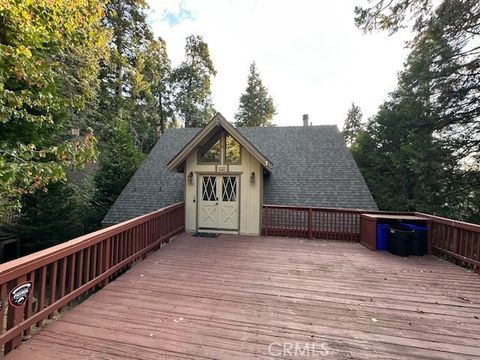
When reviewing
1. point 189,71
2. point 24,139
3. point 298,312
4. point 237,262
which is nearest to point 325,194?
point 237,262

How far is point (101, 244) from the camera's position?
3717mm

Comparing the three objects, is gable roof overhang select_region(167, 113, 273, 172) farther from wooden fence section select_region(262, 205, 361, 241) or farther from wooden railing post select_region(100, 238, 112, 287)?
wooden railing post select_region(100, 238, 112, 287)

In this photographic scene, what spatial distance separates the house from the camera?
7.48 meters

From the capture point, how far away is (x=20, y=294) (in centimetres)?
227

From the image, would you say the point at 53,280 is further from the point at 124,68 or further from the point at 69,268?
the point at 124,68

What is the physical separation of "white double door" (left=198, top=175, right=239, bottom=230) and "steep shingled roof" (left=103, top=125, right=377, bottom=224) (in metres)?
1.58

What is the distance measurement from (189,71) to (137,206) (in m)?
16.2

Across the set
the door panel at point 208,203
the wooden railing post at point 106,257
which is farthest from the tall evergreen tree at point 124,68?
the wooden railing post at point 106,257

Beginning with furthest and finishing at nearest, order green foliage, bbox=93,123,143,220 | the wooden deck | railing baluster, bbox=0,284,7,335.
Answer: green foliage, bbox=93,123,143,220 → the wooden deck → railing baluster, bbox=0,284,7,335

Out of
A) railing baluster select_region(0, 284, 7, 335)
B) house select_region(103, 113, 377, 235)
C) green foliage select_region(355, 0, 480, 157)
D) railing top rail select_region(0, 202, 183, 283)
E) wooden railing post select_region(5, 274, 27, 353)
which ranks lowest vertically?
wooden railing post select_region(5, 274, 27, 353)

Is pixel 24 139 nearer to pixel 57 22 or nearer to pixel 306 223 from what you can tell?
pixel 57 22

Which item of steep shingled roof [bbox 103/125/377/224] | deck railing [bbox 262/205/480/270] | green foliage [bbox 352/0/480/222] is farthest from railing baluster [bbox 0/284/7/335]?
green foliage [bbox 352/0/480/222]

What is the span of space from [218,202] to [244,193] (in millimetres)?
908

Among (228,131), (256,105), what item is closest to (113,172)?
(228,131)
